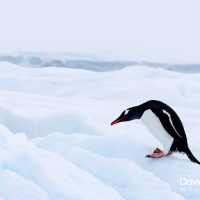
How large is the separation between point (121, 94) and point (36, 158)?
19.5 feet

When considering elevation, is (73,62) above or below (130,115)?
below

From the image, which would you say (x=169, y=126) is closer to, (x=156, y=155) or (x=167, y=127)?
(x=167, y=127)

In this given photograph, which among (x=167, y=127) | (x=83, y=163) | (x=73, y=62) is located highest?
(x=167, y=127)

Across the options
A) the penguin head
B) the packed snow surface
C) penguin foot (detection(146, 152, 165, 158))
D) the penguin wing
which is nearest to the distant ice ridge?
the packed snow surface

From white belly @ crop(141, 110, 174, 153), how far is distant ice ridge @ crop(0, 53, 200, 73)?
17.4m

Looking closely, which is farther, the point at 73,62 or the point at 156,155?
the point at 73,62

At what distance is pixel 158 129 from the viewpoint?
11.5ft

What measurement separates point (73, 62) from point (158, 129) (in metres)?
18.4

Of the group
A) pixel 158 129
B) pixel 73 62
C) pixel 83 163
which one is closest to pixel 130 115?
pixel 158 129

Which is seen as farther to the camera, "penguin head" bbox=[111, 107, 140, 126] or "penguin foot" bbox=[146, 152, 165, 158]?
"penguin head" bbox=[111, 107, 140, 126]

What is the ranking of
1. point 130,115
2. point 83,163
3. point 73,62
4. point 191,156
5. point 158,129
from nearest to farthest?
point 83,163
point 191,156
point 158,129
point 130,115
point 73,62

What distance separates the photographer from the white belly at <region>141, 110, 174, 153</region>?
11.4 feet

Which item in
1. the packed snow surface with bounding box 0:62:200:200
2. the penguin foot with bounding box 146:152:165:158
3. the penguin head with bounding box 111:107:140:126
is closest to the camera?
the packed snow surface with bounding box 0:62:200:200

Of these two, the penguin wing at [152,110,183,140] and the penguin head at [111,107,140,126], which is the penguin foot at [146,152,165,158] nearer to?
the penguin wing at [152,110,183,140]
